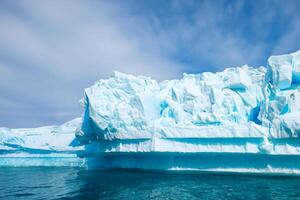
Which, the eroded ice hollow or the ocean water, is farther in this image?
the eroded ice hollow

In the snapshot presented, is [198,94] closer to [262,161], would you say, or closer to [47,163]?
[262,161]

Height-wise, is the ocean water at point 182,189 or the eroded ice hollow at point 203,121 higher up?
the eroded ice hollow at point 203,121

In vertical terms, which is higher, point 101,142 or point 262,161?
point 101,142

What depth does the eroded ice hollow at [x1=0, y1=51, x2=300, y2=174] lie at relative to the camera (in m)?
10.5

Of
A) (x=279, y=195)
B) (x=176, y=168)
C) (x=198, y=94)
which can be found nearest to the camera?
(x=279, y=195)

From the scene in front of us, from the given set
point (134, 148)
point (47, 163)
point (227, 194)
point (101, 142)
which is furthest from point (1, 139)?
point (227, 194)

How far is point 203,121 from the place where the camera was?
11.6 metres

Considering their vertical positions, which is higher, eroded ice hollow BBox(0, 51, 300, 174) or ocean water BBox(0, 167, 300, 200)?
eroded ice hollow BBox(0, 51, 300, 174)

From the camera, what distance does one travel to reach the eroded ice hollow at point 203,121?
10492 millimetres

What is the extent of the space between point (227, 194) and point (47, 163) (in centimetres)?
1673

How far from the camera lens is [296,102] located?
10648 mm

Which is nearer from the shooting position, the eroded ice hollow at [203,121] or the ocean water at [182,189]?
the ocean water at [182,189]

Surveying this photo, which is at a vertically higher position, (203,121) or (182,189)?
(203,121)

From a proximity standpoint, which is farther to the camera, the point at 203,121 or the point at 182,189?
the point at 203,121
